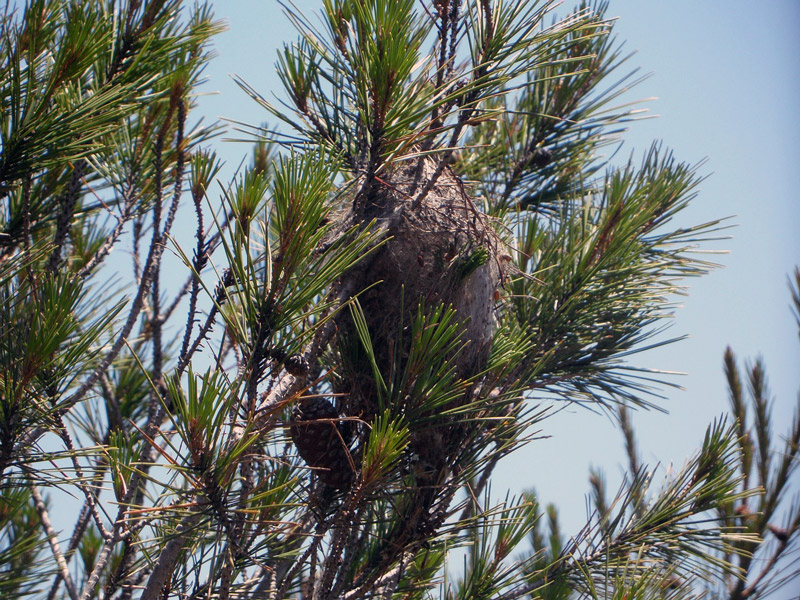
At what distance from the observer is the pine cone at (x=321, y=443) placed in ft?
3.52

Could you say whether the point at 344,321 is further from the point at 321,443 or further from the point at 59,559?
the point at 59,559

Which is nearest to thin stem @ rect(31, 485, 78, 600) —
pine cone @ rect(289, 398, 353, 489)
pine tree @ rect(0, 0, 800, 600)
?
pine tree @ rect(0, 0, 800, 600)

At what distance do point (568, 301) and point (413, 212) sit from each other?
0.38 metres

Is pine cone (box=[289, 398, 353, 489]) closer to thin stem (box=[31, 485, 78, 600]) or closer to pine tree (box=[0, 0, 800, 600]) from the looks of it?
pine tree (box=[0, 0, 800, 600])

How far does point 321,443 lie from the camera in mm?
1085

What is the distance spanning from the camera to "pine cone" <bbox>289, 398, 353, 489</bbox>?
→ 1074 millimetres

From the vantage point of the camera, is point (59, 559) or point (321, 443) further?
point (59, 559)

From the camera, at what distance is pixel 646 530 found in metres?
1.35

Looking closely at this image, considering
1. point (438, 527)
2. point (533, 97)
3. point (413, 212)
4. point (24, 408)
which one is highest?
point (533, 97)

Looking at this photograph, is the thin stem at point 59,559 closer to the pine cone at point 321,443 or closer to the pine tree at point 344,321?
the pine tree at point 344,321

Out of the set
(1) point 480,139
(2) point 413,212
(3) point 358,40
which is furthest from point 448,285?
Answer: (1) point 480,139

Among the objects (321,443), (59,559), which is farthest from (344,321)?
(59,559)

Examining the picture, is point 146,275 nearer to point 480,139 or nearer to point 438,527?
point 438,527

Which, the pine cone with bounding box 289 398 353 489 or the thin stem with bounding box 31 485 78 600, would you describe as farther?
the thin stem with bounding box 31 485 78 600
